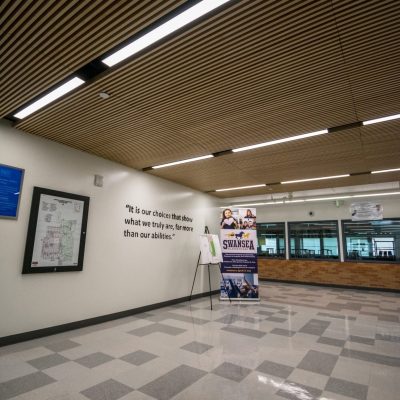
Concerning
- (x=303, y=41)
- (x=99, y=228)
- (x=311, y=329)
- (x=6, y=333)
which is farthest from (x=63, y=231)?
(x=311, y=329)

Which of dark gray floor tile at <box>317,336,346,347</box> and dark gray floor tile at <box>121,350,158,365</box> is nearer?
dark gray floor tile at <box>121,350,158,365</box>

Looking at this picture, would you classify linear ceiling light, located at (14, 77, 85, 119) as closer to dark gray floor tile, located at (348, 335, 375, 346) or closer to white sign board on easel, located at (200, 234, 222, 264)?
white sign board on easel, located at (200, 234, 222, 264)

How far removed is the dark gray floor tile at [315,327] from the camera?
4.60m

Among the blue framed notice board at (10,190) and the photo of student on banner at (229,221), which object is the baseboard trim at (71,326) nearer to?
the blue framed notice board at (10,190)

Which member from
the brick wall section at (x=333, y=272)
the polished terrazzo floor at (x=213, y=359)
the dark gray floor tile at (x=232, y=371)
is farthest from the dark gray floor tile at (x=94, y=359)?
the brick wall section at (x=333, y=272)

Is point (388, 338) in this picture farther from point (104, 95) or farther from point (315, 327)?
point (104, 95)

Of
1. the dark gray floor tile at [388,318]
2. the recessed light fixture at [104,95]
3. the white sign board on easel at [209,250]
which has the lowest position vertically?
the dark gray floor tile at [388,318]

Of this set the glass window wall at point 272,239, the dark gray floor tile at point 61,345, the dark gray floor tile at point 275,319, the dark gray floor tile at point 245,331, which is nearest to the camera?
the dark gray floor tile at point 61,345

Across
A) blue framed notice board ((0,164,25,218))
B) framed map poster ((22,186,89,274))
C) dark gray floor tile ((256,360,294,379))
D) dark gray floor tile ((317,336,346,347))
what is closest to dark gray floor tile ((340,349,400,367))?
dark gray floor tile ((317,336,346,347))

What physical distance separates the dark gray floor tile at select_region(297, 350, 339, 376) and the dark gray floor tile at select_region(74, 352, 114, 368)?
2.38m

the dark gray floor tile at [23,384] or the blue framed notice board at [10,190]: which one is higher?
the blue framed notice board at [10,190]

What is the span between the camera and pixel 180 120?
12.5ft

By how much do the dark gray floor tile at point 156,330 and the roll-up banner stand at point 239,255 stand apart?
2.76 m

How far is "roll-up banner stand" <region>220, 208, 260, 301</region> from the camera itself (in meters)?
7.19
